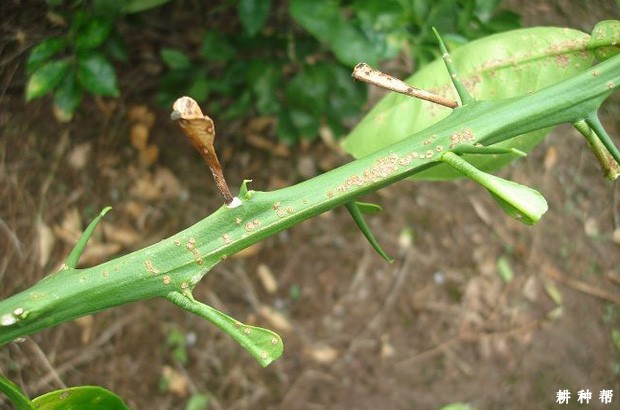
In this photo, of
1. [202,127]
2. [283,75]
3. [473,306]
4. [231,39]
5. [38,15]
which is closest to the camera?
[202,127]

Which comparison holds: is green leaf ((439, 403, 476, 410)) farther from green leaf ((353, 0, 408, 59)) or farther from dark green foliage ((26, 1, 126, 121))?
dark green foliage ((26, 1, 126, 121))

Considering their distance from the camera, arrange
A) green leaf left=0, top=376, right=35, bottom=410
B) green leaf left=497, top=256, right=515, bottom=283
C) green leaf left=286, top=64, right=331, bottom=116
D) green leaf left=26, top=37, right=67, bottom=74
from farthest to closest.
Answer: green leaf left=497, top=256, right=515, bottom=283 → green leaf left=286, top=64, right=331, bottom=116 → green leaf left=26, top=37, right=67, bottom=74 → green leaf left=0, top=376, right=35, bottom=410

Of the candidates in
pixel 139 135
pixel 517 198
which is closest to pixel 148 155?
pixel 139 135

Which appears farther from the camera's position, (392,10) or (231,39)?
(231,39)

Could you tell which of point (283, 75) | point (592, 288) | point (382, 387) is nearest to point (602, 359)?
point (592, 288)

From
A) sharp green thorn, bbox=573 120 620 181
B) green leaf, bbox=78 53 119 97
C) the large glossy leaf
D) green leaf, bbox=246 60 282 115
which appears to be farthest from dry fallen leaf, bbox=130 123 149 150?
sharp green thorn, bbox=573 120 620 181

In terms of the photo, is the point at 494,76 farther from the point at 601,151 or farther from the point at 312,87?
the point at 312,87

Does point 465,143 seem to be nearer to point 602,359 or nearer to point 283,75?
point 283,75
